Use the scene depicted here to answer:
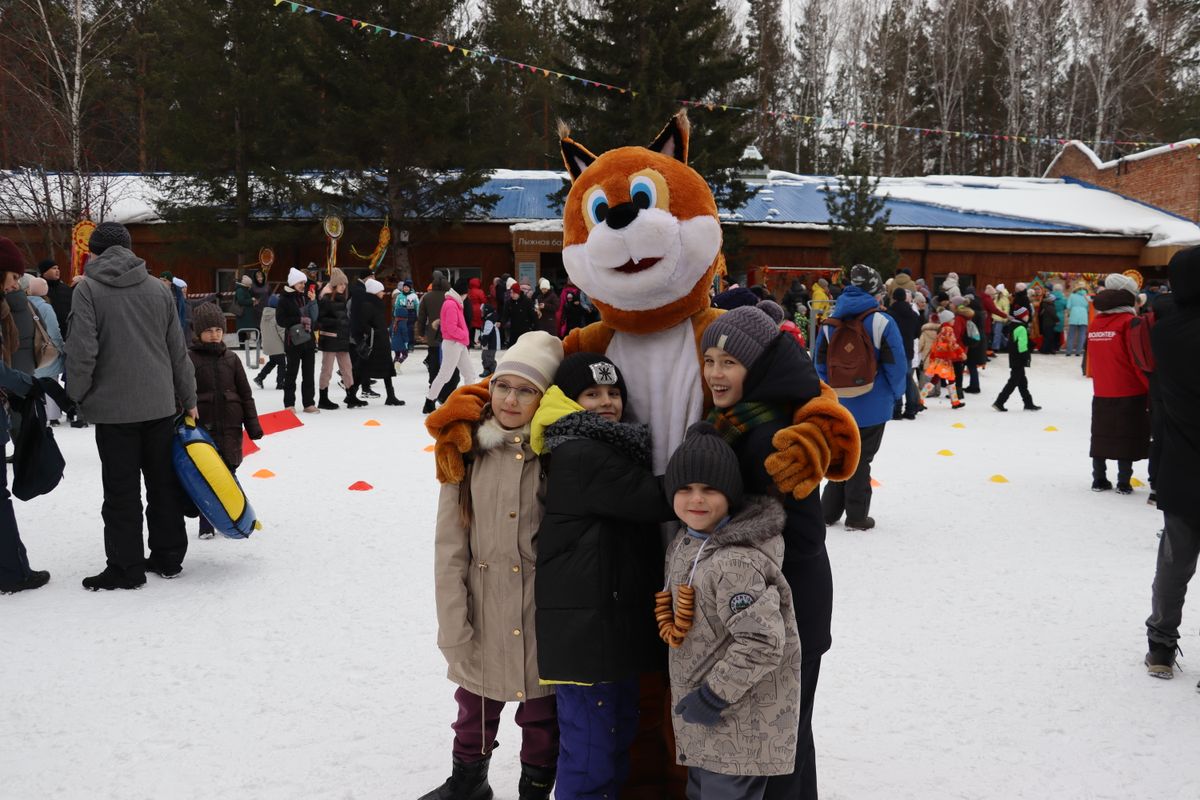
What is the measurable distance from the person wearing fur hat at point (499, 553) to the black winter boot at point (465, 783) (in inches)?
4.9

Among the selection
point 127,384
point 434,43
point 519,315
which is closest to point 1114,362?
point 127,384

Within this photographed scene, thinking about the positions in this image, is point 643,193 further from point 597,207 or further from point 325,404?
point 325,404

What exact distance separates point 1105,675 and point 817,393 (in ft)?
8.01

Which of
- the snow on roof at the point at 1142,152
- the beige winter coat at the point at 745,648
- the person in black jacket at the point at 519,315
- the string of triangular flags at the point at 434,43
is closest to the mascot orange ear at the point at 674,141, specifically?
the beige winter coat at the point at 745,648

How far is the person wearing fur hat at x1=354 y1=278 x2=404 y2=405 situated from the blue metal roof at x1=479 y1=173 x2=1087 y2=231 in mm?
11999

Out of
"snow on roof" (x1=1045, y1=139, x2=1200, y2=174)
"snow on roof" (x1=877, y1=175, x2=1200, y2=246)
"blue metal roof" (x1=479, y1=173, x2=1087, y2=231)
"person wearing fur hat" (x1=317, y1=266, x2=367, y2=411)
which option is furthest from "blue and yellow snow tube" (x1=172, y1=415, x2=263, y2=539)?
"snow on roof" (x1=1045, y1=139, x2=1200, y2=174)

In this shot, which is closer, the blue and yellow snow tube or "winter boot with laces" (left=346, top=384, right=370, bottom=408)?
the blue and yellow snow tube

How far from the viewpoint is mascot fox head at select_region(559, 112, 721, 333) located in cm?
280

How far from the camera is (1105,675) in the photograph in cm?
399

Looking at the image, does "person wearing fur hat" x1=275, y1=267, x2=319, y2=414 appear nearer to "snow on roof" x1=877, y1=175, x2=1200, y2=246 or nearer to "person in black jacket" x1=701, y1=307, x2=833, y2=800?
"person in black jacket" x1=701, y1=307, x2=833, y2=800

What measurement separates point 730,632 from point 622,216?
1.27 m

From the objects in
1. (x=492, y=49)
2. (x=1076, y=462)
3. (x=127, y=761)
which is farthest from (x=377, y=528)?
(x=492, y=49)

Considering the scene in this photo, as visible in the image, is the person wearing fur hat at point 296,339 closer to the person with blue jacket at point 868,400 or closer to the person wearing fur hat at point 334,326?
the person wearing fur hat at point 334,326

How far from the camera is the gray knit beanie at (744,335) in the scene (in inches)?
99.7
